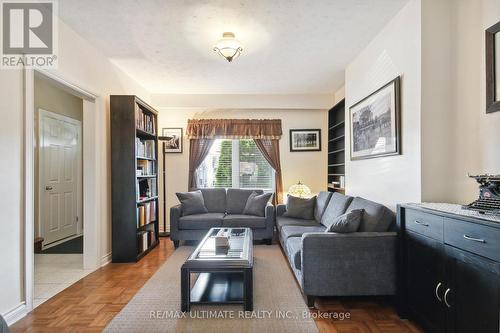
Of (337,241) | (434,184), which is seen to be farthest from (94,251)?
(434,184)

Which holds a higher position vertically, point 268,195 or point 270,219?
point 268,195

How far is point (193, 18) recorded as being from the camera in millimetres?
2477

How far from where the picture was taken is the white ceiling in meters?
2.32

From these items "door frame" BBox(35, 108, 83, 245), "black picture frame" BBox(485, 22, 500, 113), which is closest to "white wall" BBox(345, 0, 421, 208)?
"black picture frame" BBox(485, 22, 500, 113)

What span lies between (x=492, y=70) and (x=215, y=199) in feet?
12.3

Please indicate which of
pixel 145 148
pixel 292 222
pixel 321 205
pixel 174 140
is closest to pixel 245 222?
pixel 292 222

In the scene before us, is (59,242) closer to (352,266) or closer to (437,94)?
(352,266)

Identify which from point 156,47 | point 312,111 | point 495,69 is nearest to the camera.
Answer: point 495,69

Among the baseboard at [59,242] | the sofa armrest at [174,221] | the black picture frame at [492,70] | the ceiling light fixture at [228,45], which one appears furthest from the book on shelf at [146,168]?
Result: the black picture frame at [492,70]

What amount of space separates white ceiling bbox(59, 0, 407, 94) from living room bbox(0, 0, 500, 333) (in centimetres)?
2

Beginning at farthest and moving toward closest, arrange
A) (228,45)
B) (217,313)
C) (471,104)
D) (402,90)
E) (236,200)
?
(236,200) → (228,45) → (402,90) → (217,313) → (471,104)

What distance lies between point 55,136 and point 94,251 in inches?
91.5

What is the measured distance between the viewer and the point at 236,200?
14.9 ft

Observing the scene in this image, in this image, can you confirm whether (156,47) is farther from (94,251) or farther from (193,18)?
(94,251)
